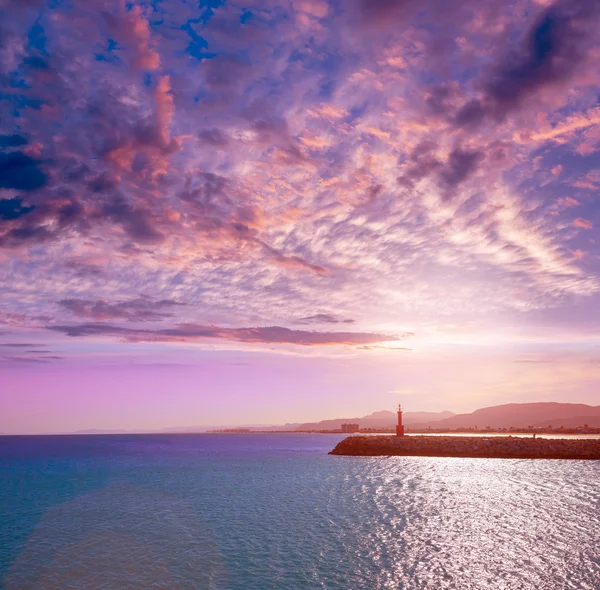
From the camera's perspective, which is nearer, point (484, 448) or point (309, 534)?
point (309, 534)

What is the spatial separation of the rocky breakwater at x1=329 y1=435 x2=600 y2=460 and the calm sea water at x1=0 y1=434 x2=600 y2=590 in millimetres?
25323

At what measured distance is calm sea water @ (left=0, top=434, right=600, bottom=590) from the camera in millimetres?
21625

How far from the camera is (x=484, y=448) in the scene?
82.9 meters

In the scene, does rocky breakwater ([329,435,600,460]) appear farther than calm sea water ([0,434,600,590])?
Yes

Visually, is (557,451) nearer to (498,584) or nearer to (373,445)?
(373,445)

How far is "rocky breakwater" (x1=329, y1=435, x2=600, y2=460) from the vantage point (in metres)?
78.1

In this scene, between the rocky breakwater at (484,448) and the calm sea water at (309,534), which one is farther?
the rocky breakwater at (484,448)

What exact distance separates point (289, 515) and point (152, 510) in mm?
12849

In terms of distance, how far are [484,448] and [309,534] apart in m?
65.4

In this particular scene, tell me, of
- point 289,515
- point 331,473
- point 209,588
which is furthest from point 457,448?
point 209,588

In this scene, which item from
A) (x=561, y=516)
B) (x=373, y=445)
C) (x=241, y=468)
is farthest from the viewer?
(x=373, y=445)

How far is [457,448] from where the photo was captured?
83188mm

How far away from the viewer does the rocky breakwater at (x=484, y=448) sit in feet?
256

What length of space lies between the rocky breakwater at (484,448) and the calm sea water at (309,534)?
997 inches
